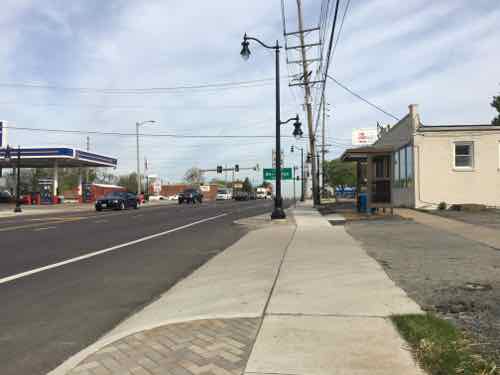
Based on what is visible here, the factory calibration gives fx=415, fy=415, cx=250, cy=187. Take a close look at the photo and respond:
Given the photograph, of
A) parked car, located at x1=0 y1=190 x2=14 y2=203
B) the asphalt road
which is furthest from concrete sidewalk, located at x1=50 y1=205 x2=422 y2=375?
parked car, located at x1=0 y1=190 x2=14 y2=203

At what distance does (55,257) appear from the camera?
986cm

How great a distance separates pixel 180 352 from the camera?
389 centimetres

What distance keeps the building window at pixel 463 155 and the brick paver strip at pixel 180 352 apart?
2127 cm

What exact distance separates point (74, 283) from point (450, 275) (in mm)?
6446

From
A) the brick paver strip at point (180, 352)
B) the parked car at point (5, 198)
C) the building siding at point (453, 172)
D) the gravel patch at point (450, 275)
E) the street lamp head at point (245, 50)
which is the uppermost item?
the street lamp head at point (245, 50)

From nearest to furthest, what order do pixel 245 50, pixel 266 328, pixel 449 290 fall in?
pixel 266 328 → pixel 449 290 → pixel 245 50

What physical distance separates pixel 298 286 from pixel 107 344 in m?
3.13

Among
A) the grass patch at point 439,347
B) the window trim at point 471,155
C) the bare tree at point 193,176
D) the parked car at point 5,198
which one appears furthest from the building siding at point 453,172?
the bare tree at point 193,176

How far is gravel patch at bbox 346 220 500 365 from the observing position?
4660 millimetres

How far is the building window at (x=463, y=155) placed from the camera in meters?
22.3

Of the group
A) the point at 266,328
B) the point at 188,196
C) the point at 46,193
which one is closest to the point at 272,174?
the point at 188,196

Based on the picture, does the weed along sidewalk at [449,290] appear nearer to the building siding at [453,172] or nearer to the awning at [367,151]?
the awning at [367,151]

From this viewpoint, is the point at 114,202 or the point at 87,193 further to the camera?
the point at 87,193

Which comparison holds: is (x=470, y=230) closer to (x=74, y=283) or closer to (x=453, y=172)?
(x=453, y=172)
